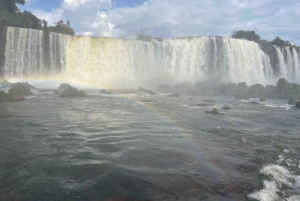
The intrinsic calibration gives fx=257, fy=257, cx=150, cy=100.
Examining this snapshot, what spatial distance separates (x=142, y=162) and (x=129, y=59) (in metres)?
30.3

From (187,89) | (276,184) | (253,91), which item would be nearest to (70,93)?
(187,89)

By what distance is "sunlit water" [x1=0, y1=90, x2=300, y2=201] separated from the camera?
14.2 ft

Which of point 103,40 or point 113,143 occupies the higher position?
point 103,40

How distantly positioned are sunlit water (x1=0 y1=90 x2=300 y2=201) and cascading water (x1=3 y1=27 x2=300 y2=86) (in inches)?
890

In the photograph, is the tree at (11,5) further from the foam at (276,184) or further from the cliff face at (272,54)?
the foam at (276,184)

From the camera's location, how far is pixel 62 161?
5.39 meters

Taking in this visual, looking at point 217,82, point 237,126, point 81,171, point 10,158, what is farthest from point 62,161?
point 217,82

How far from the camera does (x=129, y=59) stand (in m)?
35.0

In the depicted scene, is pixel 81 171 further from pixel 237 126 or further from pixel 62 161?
pixel 237 126

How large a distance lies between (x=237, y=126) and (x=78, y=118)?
674 cm

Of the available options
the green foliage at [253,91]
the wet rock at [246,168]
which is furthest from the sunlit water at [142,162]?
the green foliage at [253,91]

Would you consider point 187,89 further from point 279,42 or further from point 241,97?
point 279,42

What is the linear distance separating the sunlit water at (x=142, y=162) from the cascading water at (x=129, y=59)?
22.6m

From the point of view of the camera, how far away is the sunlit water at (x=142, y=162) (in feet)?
14.2
